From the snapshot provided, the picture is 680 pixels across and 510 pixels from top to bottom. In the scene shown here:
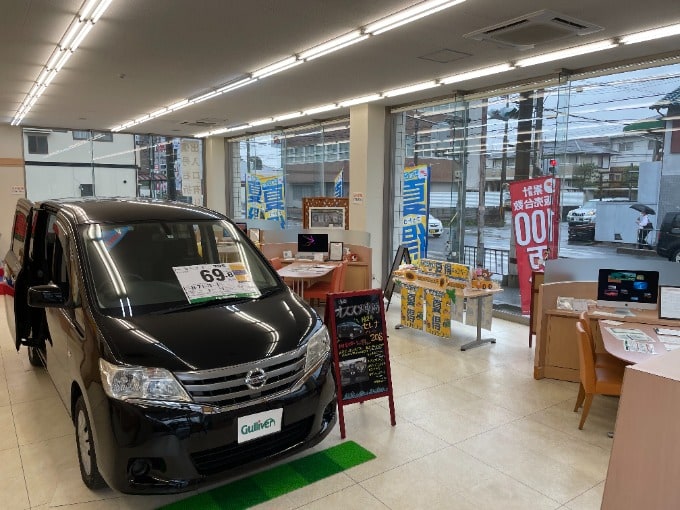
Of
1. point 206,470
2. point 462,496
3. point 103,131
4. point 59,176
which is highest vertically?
point 103,131

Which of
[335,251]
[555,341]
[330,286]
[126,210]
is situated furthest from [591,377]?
[335,251]

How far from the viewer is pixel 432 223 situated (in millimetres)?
7941

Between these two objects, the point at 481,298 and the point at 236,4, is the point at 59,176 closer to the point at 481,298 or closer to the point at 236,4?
the point at 236,4

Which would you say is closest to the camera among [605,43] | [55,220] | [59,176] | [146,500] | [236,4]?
[146,500]

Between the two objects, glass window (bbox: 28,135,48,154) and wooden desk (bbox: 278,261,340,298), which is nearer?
wooden desk (bbox: 278,261,340,298)

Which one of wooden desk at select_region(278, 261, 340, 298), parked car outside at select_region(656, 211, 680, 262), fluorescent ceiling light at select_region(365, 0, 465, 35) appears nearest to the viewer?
fluorescent ceiling light at select_region(365, 0, 465, 35)

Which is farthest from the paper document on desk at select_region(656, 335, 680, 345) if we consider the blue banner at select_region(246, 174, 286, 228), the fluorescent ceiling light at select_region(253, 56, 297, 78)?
the blue banner at select_region(246, 174, 286, 228)

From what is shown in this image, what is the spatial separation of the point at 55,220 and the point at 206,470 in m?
2.13

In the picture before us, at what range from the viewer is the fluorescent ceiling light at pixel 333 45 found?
4.46 metres

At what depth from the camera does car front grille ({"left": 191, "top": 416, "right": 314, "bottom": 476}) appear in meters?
2.32

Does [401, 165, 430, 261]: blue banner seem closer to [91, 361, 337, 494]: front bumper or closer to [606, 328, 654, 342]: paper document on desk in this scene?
[606, 328, 654, 342]: paper document on desk

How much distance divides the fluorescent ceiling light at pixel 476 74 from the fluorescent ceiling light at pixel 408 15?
187 centimetres

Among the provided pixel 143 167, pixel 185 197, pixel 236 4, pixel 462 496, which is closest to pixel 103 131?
pixel 143 167

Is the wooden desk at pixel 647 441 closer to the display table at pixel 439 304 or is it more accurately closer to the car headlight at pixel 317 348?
the car headlight at pixel 317 348
